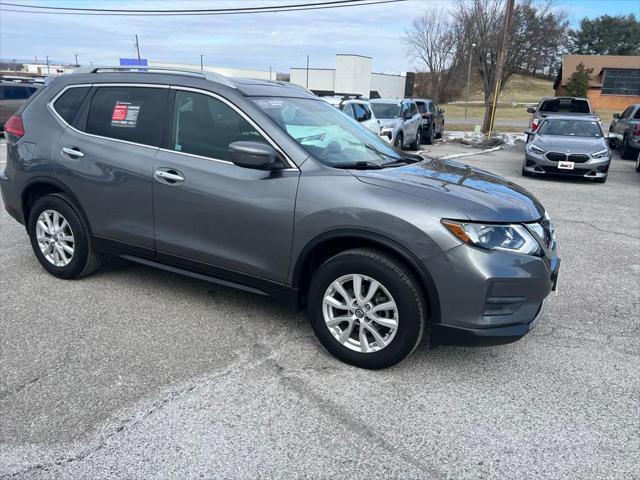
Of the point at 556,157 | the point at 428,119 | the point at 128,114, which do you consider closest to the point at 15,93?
the point at 428,119

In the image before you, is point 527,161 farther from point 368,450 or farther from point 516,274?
point 368,450

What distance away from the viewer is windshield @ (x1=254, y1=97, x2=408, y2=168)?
368cm

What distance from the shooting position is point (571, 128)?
12.5m

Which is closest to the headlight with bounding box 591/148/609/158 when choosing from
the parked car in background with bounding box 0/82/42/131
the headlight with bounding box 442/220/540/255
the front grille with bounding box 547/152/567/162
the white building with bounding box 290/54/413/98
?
the front grille with bounding box 547/152/567/162

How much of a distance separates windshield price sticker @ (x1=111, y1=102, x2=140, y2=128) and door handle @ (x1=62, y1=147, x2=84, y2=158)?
375 millimetres

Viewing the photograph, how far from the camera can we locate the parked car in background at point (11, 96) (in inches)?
693

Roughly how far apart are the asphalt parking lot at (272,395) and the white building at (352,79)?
175 feet

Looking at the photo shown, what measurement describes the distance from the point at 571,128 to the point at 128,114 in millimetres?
11321

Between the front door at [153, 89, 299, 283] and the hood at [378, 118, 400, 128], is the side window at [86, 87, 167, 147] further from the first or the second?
the hood at [378, 118, 400, 128]

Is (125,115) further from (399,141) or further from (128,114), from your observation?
(399,141)

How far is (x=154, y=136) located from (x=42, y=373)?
1.86 metres

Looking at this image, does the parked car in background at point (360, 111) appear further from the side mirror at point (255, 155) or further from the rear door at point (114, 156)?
the side mirror at point (255, 155)

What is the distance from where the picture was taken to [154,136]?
4.03 metres

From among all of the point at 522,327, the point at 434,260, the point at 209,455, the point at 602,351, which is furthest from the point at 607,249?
the point at 209,455
